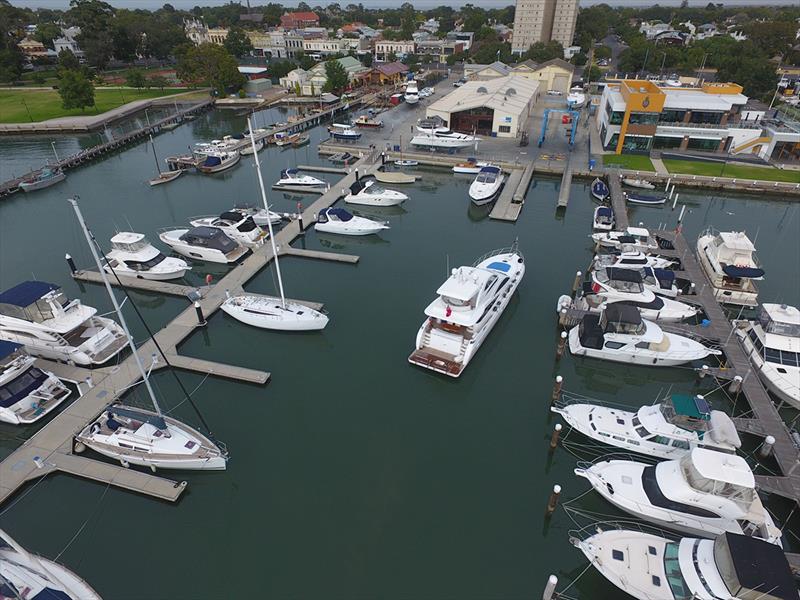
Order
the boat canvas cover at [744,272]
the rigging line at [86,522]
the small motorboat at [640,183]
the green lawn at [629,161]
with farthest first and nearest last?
the green lawn at [629,161] < the small motorboat at [640,183] < the boat canvas cover at [744,272] < the rigging line at [86,522]

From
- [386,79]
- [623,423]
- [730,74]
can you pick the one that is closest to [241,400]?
[623,423]

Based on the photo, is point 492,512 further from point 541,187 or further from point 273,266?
point 541,187

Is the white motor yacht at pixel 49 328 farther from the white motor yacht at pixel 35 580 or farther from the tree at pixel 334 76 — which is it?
the tree at pixel 334 76

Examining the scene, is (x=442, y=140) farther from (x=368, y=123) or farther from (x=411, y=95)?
(x=411, y=95)

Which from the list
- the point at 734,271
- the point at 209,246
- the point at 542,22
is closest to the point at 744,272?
the point at 734,271

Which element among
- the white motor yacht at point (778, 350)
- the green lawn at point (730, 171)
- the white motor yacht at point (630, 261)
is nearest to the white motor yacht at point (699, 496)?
the white motor yacht at point (778, 350)

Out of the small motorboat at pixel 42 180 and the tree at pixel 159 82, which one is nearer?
the small motorboat at pixel 42 180
